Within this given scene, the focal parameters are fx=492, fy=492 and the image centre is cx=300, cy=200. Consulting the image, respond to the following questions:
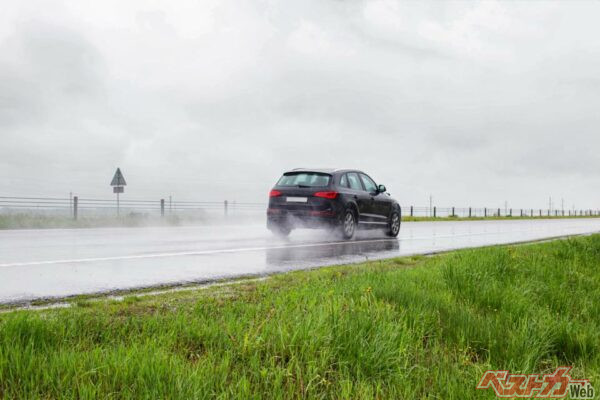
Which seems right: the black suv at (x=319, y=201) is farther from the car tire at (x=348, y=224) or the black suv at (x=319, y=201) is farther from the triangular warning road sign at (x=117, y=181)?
the triangular warning road sign at (x=117, y=181)

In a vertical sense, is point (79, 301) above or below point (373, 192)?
below

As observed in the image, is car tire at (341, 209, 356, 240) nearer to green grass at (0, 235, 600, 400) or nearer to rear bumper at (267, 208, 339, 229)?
rear bumper at (267, 208, 339, 229)

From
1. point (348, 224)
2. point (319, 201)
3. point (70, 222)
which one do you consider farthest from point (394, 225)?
point (70, 222)

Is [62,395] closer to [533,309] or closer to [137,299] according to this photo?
[137,299]

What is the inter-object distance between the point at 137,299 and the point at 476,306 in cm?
327

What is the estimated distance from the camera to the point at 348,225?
42.9 feet

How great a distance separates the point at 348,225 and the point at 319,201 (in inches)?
44.7

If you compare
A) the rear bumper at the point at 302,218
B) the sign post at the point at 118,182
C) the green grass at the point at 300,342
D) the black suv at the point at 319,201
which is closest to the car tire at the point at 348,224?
the black suv at the point at 319,201

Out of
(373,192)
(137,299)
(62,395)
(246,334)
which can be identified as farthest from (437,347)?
(373,192)

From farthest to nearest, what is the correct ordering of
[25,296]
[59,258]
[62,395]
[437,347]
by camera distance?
1. [59,258]
2. [25,296]
3. [437,347]
4. [62,395]

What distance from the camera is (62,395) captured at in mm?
2252

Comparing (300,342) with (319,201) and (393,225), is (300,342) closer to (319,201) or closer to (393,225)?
(319,201)

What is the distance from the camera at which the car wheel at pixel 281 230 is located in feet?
43.7

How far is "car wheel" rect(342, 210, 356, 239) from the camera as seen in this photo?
508 inches
